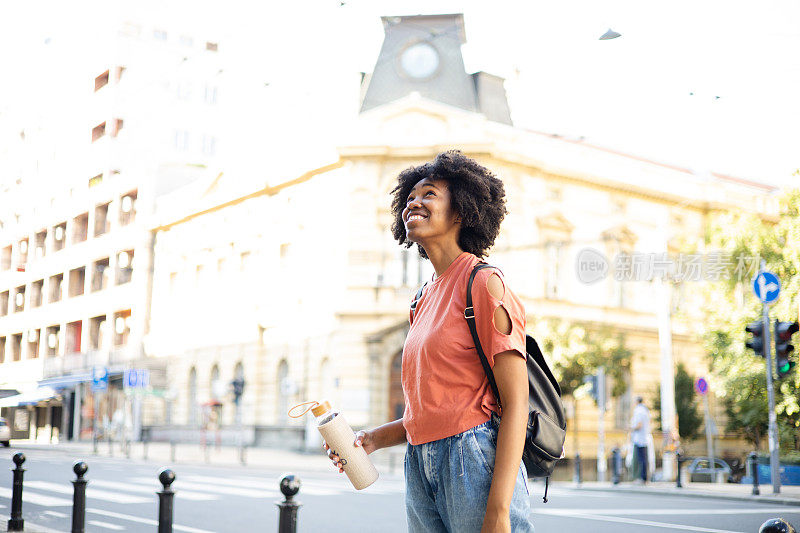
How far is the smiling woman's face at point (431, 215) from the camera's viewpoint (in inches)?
111

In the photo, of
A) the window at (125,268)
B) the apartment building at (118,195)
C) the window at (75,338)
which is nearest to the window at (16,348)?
the apartment building at (118,195)

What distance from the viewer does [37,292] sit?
33.8 metres

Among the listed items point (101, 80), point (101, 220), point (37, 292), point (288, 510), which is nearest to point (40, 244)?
point (37, 292)

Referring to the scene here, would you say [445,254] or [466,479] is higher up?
[445,254]

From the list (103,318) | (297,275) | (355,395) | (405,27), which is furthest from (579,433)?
(103,318)

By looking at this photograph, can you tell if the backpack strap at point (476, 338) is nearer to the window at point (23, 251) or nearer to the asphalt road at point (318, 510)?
the asphalt road at point (318, 510)

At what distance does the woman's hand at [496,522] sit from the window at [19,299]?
27.1m

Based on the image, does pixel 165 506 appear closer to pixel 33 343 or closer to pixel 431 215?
pixel 431 215

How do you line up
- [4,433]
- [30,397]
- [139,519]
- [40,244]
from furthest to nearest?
[30,397] < [40,244] < [4,433] < [139,519]

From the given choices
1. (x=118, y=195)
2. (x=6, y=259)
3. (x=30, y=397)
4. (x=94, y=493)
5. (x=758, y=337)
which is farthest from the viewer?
(x=118, y=195)

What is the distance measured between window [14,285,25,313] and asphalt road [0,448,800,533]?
12394mm

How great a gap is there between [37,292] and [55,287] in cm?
536

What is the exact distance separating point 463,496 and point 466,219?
0.86m

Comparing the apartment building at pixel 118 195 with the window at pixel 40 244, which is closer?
the window at pixel 40 244
